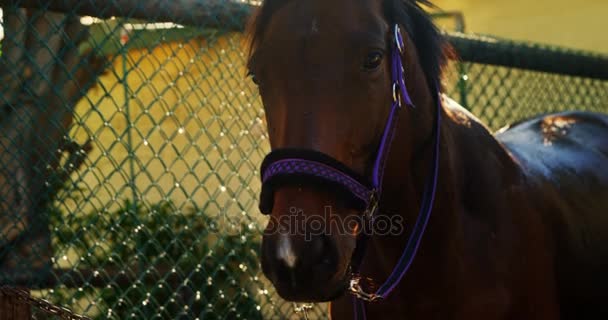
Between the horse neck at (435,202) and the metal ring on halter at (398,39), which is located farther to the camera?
the horse neck at (435,202)

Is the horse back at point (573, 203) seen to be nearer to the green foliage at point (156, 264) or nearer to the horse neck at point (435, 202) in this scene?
the horse neck at point (435, 202)

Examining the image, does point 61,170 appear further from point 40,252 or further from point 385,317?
point 385,317

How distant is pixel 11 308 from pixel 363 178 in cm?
105

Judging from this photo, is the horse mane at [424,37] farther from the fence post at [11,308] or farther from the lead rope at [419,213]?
the fence post at [11,308]

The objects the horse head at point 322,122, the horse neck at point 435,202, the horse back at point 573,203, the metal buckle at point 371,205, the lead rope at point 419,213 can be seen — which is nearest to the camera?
the horse head at point 322,122

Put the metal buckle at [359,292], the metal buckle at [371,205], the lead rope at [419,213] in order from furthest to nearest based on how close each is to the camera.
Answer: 1. the metal buckle at [359,292]
2. the lead rope at [419,213]
3. the metal buckle at [371,205]

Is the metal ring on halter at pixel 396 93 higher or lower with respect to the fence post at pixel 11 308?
higher

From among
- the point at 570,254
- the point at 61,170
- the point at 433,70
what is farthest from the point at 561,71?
the point at 61,170

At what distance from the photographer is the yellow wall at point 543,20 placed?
10367mm

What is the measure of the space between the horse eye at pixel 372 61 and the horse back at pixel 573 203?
976mm

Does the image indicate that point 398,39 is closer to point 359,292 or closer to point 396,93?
point 396,93

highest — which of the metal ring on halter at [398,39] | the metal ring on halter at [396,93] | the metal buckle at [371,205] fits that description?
the metal ring on halter at [398,39]

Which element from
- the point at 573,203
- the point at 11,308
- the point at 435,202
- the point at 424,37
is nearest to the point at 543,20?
the point at 573,203

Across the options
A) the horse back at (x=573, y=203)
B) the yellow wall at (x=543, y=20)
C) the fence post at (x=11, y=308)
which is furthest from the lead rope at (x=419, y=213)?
the yellow wall at (x=543, y=20)
